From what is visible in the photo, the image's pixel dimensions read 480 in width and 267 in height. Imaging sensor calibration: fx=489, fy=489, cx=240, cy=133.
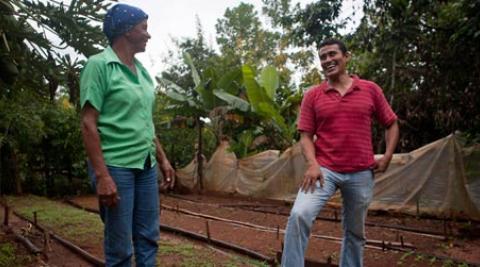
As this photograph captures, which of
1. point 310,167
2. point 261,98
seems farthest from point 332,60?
point 261,98

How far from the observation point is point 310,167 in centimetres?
286

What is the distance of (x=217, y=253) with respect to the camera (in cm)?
495

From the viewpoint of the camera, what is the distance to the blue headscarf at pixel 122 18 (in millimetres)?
2406

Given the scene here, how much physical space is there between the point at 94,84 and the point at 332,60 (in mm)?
1500

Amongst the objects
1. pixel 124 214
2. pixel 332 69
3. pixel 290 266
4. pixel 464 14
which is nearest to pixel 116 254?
pixel 124 214

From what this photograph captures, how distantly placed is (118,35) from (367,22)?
626 centimetres

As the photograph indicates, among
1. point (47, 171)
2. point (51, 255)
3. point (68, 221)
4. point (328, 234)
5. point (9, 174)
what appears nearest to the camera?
point (51, 255)

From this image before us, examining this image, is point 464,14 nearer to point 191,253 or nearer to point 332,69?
point 332,69

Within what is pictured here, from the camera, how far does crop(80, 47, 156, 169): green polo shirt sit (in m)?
2.24

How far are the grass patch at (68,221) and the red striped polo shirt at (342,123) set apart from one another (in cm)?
363

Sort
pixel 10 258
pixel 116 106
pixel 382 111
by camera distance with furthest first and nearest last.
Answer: pixel 10 258 → pixel 382 111 → pixel 116 106

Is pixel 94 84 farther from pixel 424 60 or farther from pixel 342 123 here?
pixel 424 60

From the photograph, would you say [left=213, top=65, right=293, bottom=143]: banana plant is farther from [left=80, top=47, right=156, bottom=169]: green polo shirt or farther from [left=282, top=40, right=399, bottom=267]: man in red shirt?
[left=80, top=47, right=156, bottom=169]: green polo shirt

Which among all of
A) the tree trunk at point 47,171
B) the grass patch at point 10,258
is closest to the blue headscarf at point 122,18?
the grass patch at point 10,258
